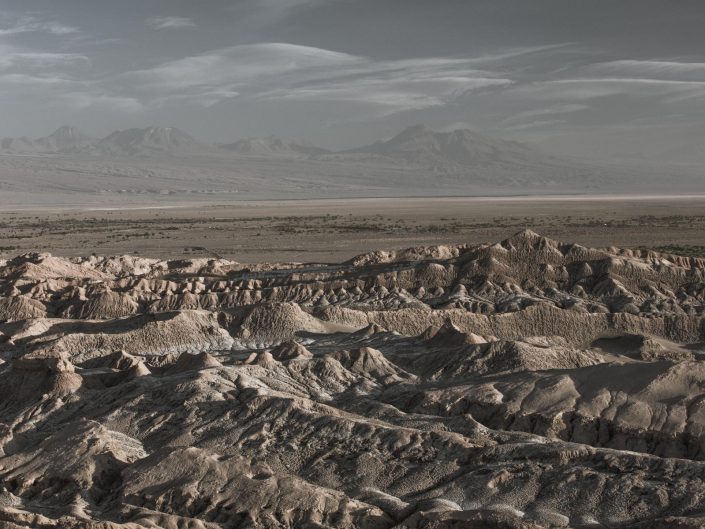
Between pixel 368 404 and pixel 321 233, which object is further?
pixel 321 233

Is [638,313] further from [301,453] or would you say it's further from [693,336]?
[301,453]

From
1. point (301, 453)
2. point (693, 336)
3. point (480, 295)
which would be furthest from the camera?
point (480, 295)

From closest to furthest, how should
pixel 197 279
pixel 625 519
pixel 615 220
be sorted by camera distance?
pixel 625 519, pixel 197 279, pixel 615 220

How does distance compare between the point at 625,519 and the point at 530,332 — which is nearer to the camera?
the point at 625,519

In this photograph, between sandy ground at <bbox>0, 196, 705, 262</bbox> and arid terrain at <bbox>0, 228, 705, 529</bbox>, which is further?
sandy ground at <bbox>0, 196, 705, 262</bbox>

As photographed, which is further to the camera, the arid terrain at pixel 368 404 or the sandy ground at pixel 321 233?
the sandy ground at pixel 321 233

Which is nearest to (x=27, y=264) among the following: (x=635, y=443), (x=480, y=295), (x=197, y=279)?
(x=197, y=279)

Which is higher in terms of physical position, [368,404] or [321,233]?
[321,233]

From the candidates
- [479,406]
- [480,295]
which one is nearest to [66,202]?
[480,295]
